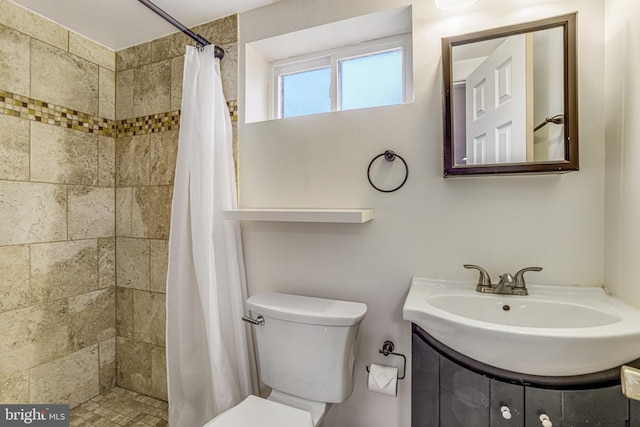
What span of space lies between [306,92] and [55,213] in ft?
5.16

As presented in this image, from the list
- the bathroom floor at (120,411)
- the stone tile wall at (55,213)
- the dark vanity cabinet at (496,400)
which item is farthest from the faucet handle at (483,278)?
the stone tile wall at (55,213)

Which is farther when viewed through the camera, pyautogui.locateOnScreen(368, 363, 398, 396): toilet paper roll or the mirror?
pyautogui.locateOnScreen(368, 363, 398, 396): toilet paper roll

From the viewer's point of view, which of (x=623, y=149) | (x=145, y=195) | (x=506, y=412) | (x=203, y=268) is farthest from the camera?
(x=145, y=195)

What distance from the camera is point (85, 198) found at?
1.79 meters

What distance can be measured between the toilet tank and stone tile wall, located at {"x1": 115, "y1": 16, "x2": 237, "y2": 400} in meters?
0.89

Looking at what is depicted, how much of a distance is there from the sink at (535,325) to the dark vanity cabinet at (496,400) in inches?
2.2

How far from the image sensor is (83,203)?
178 centimetres

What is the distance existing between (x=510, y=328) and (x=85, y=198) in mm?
2220

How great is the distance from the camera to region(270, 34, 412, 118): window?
4.95 feet

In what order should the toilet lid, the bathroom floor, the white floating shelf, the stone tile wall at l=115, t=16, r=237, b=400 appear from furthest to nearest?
the stone tile wall at l=115, t=16, r=237, b=400 < the bathroom floor < the white floating shelf < the toilet lid

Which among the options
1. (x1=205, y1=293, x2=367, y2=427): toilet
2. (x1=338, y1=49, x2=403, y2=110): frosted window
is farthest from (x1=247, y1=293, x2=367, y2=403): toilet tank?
(x1=338, y1=49, x2=403, y2=110): frosted window

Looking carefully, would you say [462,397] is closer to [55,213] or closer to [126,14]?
[55,213]

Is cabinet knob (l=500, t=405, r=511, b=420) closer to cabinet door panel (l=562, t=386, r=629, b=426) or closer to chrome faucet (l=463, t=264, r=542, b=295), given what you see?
cabinet door panel (l=562, t=386, r=629, b=426)

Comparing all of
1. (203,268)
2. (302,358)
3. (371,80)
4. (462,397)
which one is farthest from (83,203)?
(462,397)
